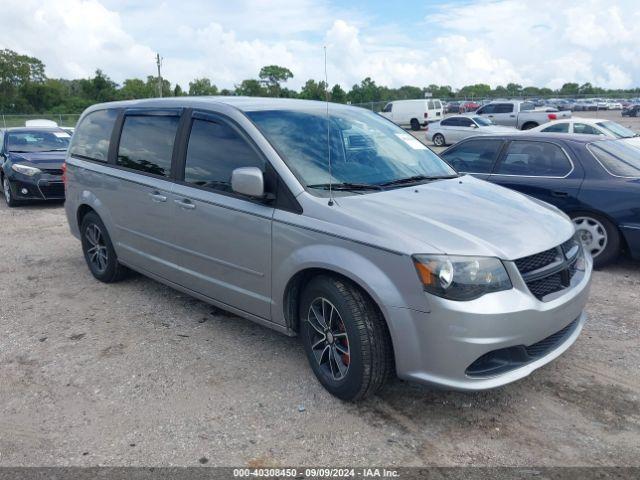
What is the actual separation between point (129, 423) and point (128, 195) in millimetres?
2369

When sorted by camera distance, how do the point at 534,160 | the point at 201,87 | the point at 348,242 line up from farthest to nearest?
the point at 201,87 < the point at 534,160 < the point at 348,242

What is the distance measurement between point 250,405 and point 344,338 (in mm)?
731

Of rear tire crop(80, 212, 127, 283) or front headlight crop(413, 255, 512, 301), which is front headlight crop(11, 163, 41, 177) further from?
front headlight crop(413, 255, 512, 301)

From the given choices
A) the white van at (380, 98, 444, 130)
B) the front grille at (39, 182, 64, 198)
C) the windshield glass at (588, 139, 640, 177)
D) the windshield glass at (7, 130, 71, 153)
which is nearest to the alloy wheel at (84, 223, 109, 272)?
the front grille at (39, 182, 64, 198)

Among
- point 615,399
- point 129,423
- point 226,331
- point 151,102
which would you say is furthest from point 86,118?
point 615,399

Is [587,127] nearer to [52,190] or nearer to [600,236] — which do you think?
[600,236]

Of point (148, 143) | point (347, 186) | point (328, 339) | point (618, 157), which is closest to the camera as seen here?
point (328, 339)

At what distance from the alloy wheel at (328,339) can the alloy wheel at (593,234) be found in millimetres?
3701

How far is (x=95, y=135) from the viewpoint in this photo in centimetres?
580

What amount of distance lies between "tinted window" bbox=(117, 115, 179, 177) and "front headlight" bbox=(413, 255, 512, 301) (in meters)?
2.53

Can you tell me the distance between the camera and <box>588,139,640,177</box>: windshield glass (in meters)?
6.08

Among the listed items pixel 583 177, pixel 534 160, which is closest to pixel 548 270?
pixel 583 177

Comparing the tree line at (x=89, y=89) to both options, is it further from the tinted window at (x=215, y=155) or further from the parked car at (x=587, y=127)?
the tinted window at (x=215, y=155)

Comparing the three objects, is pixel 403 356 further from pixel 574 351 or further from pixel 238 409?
pixel 574 351
